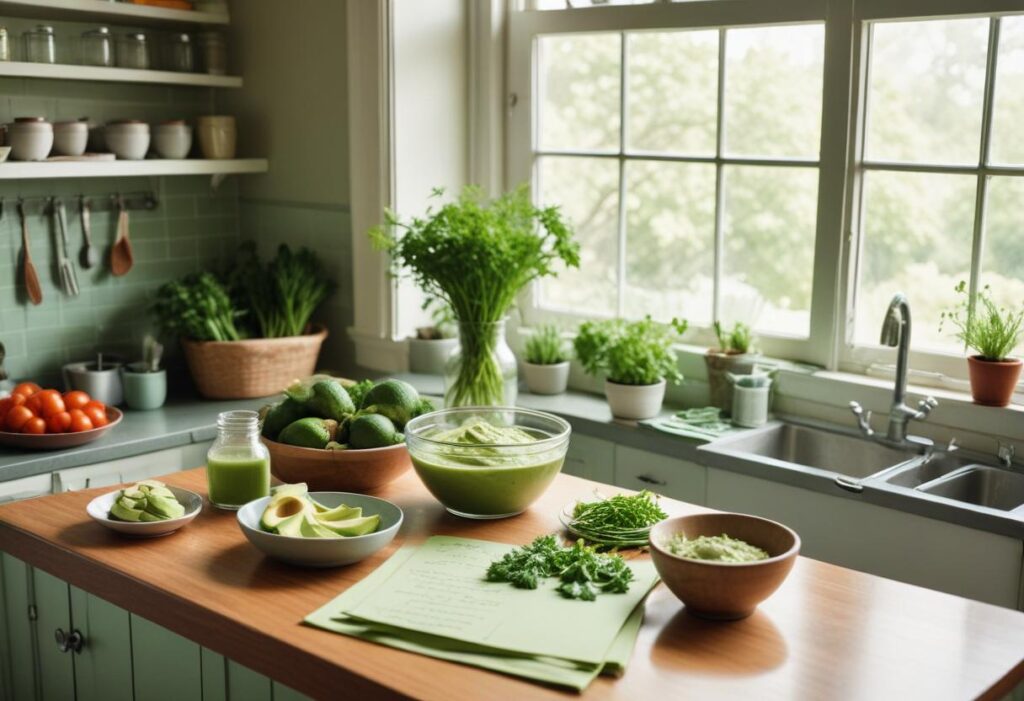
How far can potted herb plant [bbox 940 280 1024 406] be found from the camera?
293 cm

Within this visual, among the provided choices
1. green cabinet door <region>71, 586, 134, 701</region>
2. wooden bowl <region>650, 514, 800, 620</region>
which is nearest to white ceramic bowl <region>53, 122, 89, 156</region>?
green cabinet door <region>71, 586, 134, 701</region>

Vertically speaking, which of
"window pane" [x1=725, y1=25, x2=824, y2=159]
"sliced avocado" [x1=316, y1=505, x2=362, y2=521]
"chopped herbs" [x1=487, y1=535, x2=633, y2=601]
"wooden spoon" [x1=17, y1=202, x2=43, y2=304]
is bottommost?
"chopped herbs" [x1=487, y1=535, x2=633, y2=601]

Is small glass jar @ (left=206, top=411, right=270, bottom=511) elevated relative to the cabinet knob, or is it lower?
elevated

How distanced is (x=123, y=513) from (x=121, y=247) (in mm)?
1912

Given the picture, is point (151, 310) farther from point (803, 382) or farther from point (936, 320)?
point (936, 320)

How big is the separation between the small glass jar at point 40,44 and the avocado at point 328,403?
1.71 metres

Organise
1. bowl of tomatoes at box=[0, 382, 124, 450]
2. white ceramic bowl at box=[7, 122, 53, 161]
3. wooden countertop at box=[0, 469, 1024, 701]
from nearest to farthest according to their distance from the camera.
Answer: wooden countertop at box=[0, 469, 1024, 701], bowl of tomatoes at box=[0, 382, 124, 450], white ceramic bowl at box=[7, 122, 53, 161]

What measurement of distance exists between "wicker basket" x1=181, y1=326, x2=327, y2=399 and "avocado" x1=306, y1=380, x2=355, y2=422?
50.6 inches

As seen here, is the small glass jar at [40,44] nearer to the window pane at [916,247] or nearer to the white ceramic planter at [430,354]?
the white ceramic planter at [430,354]

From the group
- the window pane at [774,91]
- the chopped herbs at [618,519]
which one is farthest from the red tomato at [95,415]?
the window pane at [774,91]

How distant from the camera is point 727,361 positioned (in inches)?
132

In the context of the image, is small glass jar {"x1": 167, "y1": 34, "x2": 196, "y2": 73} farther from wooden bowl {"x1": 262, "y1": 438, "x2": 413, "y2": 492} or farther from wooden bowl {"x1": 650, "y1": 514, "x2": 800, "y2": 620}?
wooden bowl {"x1": 650, "y1": 514, "x2": 800, "y2": 620}

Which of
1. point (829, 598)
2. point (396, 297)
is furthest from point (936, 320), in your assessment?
point (396, 297)

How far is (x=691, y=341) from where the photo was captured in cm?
367
